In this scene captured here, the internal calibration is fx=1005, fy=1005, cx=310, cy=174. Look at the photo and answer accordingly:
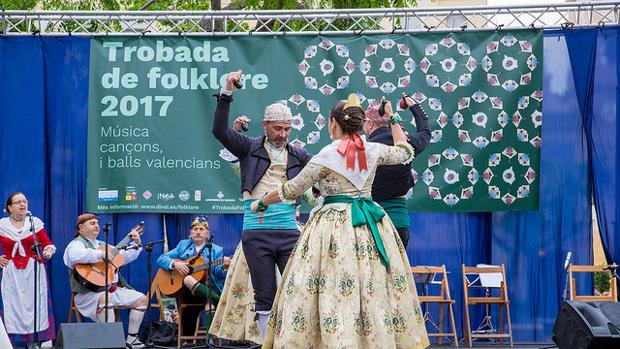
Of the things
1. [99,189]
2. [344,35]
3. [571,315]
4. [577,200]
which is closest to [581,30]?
[577,200]

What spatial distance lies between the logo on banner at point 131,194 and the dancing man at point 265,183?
243 centimetres

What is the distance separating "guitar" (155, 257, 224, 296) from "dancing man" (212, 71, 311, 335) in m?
2.01

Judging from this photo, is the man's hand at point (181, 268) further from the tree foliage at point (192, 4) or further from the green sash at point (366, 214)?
the tree foliage at point (192, 4)

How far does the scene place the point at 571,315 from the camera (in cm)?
633

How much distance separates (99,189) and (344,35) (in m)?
2.66

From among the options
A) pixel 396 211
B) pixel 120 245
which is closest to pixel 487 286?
pixel 396 211

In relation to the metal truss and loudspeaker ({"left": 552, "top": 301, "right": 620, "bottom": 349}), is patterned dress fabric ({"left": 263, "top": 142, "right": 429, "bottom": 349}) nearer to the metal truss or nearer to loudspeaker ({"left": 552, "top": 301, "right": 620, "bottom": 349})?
loudspeaker ({"left": 552, "top": 301, "right": 620, "bottom": 349})

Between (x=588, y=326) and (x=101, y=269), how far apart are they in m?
4.61

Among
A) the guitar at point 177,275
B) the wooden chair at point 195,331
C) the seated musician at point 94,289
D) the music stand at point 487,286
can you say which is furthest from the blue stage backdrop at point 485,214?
the wooden chair at point 195,331

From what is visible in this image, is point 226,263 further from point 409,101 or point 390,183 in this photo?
point 409,101

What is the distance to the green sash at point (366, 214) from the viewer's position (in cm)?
566

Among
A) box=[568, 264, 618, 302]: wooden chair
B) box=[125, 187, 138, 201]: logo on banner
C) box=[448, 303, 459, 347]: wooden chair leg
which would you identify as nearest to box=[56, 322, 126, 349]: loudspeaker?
box=[125, 187, 138, 201]: logo on banner

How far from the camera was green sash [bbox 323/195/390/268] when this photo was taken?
5.66m

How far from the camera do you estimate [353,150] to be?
5742 mm
